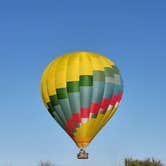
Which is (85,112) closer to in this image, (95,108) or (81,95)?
(95,108)

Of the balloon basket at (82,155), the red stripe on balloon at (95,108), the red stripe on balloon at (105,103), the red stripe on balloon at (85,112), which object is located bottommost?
the balloon basket at (82,155)

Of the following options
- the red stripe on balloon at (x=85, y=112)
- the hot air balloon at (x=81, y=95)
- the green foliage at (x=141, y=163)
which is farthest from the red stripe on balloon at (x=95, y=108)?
the green foliage at (x=141, y=163)

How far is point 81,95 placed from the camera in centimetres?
6291

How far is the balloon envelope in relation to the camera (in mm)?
63031

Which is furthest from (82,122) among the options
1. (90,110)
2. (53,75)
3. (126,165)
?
(126,165)

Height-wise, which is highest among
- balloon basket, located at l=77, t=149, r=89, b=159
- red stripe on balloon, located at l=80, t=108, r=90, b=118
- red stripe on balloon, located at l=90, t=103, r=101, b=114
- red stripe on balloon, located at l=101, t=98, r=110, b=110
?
red stripe on balloon, located at l=101, t=98, r=110, b=110

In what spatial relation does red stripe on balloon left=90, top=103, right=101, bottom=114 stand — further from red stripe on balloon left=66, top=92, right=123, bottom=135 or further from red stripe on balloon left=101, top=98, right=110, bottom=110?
red stripe on balloon left=101, top=98, right=110, bottom=110

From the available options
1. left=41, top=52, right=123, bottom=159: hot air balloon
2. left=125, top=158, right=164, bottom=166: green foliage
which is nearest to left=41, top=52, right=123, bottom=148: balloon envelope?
left=41, top=52, right=123, bottom=159: hot air balloon

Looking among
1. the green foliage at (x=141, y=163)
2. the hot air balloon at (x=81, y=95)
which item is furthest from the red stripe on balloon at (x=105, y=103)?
the green foliage at (x=141, y=163)

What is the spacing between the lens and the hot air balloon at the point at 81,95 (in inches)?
2482

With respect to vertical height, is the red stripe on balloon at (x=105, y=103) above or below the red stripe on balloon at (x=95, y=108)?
above

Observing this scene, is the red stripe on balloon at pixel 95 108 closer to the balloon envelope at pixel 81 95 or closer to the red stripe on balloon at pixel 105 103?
the balloon envelope at pixel 81 95

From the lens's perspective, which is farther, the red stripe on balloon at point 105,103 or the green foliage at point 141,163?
the green foliage at point 141,163

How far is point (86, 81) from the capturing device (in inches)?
2498
